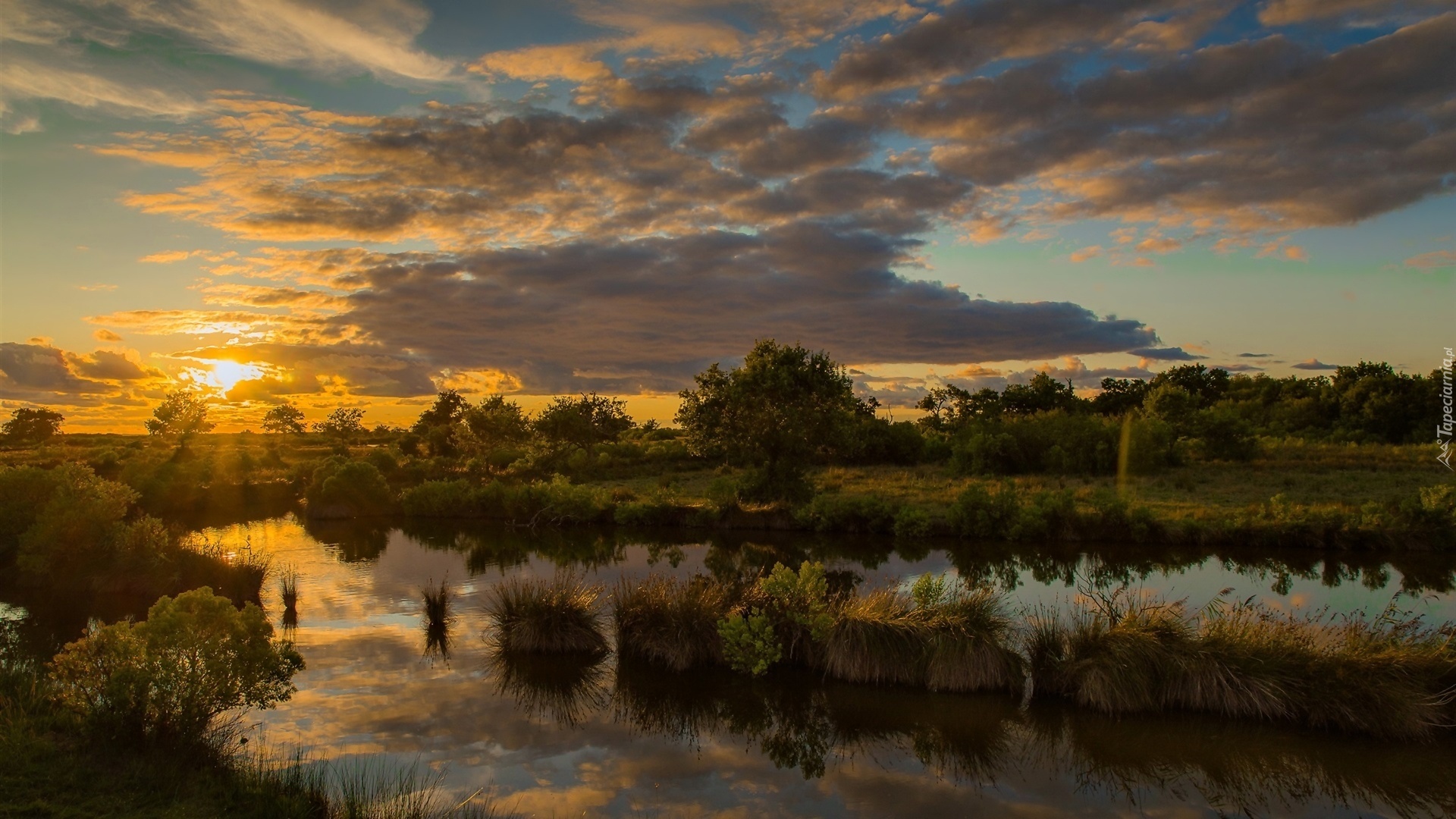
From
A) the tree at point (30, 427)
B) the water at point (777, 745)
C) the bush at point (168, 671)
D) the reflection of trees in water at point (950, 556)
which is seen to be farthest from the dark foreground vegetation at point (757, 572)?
the tree at point (30, 427)

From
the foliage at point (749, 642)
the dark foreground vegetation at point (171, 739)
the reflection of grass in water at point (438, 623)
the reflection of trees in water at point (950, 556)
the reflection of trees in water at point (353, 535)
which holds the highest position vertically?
the dark foreground vegetation at point (171, 739)

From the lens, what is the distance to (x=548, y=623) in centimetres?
1572

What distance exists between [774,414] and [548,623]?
66.6ft

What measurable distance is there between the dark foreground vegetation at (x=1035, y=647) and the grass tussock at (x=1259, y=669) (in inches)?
0.8

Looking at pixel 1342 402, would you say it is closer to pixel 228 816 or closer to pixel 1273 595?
pixel 1273 595

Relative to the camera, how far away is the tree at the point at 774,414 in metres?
35.0

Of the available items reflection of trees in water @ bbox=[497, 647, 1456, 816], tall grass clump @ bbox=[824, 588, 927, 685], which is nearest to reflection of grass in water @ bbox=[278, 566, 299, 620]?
reflection of trees in water @ bbox=[497, 647, 1456, 816]

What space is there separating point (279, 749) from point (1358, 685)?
1507 centimetres

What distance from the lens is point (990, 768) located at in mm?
10773

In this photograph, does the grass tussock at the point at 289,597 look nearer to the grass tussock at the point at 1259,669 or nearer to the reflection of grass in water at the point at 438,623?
the reflection of grass in water at the point at 438,623

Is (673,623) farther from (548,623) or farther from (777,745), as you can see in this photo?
(777,745)

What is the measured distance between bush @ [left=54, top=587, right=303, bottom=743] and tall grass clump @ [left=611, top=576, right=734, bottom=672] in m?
6.36

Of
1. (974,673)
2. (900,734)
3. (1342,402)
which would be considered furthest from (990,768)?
(1342,402)

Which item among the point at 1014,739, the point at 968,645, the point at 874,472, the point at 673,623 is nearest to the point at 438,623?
the point at 673,623
